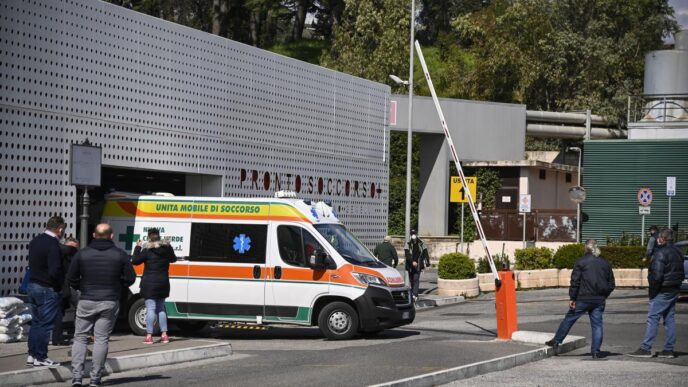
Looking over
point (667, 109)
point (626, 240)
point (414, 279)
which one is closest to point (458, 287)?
point (414, 279)

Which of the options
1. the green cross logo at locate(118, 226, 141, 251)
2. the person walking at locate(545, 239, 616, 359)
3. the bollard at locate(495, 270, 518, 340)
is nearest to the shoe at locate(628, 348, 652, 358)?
the person walking at locate(545, 239, 616, 359)

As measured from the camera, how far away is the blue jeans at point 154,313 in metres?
17.4

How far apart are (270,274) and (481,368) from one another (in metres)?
5.60

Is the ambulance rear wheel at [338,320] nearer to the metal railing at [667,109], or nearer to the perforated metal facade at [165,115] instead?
the perforated metal facade at [165,115]

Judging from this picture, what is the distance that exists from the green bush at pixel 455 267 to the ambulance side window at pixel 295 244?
1160 cm

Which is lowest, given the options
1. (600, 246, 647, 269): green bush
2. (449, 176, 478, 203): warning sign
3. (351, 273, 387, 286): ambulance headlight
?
(351, 273, 387, 286): ambulance headlight

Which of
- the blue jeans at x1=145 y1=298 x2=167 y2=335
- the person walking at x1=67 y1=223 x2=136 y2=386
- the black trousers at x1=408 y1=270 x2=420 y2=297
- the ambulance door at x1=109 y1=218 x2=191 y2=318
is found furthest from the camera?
the black trousers at x1=408 y1=270 x2=420 y2=297

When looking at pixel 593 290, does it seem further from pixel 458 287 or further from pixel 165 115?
pixel 458 287

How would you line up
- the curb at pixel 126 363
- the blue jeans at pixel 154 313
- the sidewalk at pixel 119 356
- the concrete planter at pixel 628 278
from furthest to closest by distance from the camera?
the concrete planter at pixel 628 278, the blue jeans at pixel 154 313, the sidewalk at pixel 119 356, the curb at pixel 126 363

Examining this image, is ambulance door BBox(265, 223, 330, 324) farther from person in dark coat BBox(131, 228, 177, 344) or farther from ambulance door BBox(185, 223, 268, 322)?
person in dark coat BBox(131, 228, 177, 344)

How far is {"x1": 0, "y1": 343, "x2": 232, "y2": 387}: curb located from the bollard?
15.0 ft

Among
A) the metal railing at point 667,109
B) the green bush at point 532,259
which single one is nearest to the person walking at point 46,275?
the green bush at point 532,259

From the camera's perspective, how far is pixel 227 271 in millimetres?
19672

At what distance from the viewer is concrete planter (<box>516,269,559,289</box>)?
1318 inches
